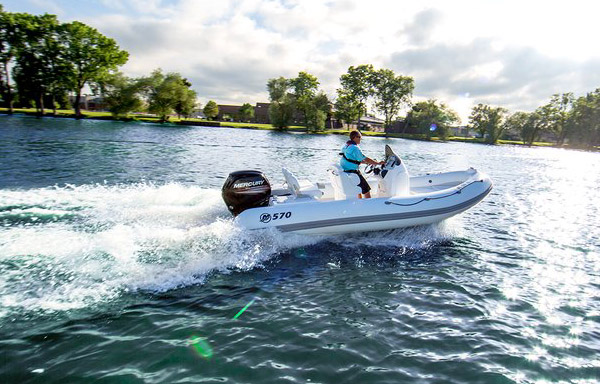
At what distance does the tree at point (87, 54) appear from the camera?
171 ft

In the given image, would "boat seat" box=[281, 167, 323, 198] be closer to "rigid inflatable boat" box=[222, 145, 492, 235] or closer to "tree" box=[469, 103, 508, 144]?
"rigid inflatable boat" box=[222, 145, 492, 235]

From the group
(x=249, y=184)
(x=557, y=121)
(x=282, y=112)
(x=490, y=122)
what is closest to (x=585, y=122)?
(x=557, y=121)

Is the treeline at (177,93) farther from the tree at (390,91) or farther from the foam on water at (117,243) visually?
the foam on water at (117,243)

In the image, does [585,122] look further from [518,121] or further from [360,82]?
[360,82]

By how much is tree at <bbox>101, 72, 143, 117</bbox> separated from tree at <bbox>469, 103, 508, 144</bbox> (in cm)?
7765

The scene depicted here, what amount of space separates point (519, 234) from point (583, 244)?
53.5 inches

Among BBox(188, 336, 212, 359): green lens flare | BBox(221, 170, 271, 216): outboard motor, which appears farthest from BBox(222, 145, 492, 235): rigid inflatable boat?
BBox(188, 336, 212, 359): green lens flare

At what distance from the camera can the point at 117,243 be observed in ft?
17.9

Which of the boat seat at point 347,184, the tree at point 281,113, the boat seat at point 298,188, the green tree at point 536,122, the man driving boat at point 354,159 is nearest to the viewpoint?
the man driving boat at point 354,159

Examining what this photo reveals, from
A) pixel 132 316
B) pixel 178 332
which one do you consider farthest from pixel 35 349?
pixel 178 332

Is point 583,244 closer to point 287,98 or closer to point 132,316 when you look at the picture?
point 132,316

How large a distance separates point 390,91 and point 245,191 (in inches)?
3468

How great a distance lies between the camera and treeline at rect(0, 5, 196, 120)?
49.7 m

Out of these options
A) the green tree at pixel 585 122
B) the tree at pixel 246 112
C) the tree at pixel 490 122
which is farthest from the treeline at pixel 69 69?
the green tree at pixel 585 122
